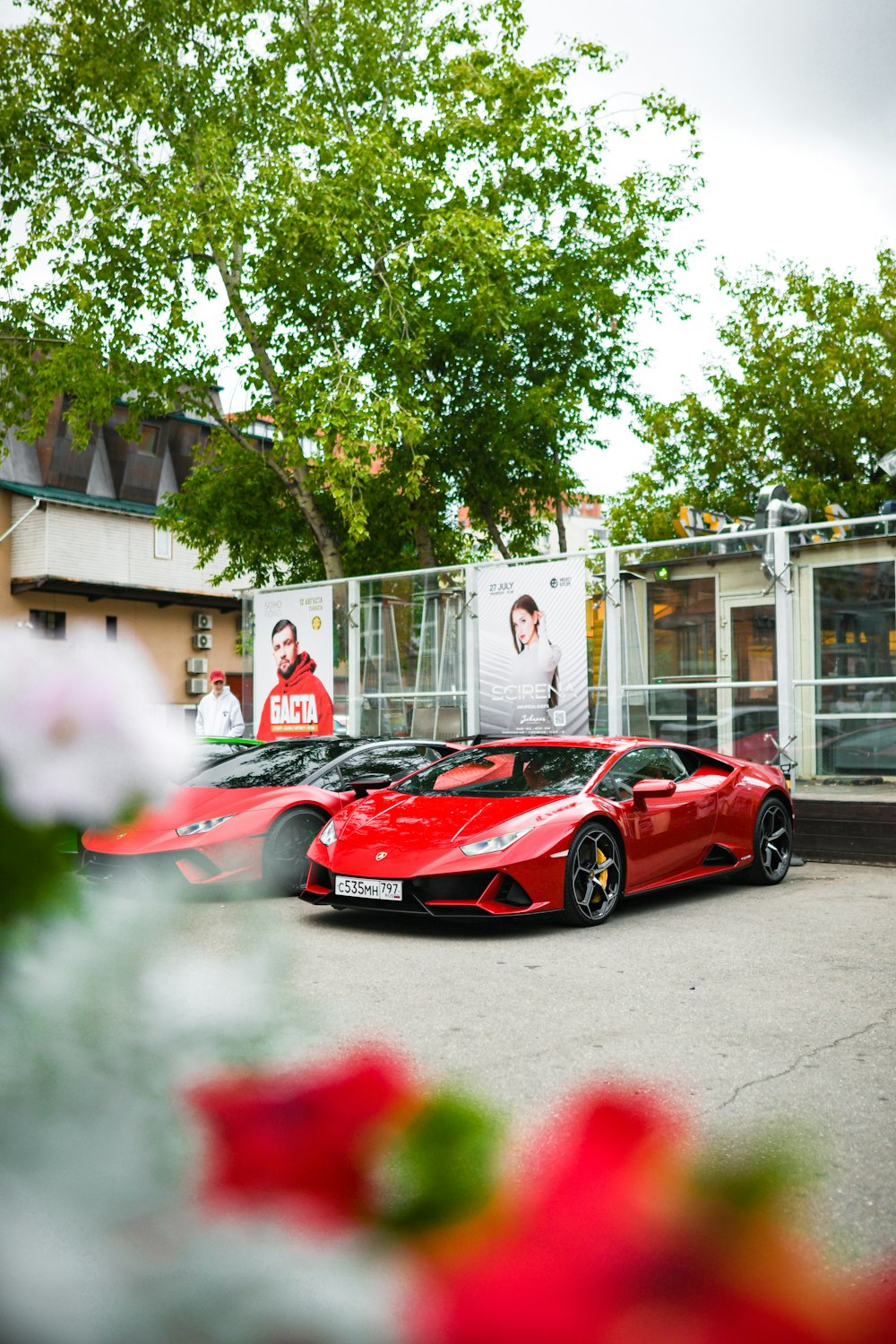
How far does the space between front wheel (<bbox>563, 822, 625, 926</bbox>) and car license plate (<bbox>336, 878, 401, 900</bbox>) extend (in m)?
1.11

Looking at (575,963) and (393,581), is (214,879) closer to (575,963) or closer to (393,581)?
(575,963)

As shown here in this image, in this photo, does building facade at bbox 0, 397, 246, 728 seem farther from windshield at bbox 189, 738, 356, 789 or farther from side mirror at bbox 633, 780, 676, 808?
side mirror at bbox 633, 780, 676, 808

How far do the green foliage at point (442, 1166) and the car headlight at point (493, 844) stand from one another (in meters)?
7.01

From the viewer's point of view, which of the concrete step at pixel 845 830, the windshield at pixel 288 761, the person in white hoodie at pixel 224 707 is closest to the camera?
the windshield at pixel 288 761

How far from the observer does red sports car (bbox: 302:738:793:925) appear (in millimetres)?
7684

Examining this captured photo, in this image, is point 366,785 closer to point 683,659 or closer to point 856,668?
point 683,659

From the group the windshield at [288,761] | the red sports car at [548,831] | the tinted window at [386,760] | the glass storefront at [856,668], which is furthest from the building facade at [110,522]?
the red sports car at [548,831]

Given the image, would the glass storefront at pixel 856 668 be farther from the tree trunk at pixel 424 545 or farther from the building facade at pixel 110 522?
the building facade at pixel 110 522

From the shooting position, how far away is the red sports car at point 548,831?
7.68m

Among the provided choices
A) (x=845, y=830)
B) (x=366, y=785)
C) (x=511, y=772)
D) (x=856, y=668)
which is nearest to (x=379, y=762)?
(x=366, y=785)

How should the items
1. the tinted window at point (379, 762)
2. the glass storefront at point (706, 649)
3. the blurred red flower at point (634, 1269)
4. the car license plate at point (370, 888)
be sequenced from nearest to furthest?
the blurred red flower at point (634, 1269) → the car license plate at point (370, 888) → the tinted window at point (379, 762) → the glass storefront at point (706, 649)

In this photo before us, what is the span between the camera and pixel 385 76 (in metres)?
18.8

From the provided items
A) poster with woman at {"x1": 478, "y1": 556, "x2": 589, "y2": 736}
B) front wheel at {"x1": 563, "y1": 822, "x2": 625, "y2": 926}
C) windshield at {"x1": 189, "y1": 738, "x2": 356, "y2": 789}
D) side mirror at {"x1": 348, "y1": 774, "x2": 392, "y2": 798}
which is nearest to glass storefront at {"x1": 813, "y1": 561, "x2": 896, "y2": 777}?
poster with woman at {"x1": 478, "y1": 556, "x2": 589, "y2": 736}

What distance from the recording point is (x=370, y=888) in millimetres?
7910
